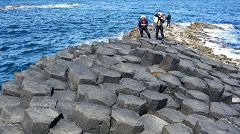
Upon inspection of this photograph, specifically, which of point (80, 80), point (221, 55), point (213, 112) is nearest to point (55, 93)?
point (80, 80)

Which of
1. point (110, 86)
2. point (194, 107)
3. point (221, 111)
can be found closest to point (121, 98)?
point (110, 86)

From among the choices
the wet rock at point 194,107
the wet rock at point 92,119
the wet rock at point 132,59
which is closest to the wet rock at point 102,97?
the wet rock at point 92,119

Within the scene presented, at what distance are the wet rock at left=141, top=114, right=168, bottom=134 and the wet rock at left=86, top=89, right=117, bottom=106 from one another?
3.35 ft

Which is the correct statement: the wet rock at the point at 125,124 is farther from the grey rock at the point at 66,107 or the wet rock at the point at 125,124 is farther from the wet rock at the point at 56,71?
the wet rock at the point at 56,71

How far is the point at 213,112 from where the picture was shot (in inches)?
369

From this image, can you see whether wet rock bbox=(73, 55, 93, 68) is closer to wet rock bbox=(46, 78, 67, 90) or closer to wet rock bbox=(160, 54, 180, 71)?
wet rock bbox=(46, 78, 67, 90)

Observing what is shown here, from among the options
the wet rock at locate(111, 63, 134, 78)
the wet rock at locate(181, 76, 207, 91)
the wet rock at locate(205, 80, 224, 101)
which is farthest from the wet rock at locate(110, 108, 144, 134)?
the wet rock at locate(205, 80, 224, 101)

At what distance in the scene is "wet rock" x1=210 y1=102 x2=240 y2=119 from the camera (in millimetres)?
9345

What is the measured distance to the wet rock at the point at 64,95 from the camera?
30.5 feet

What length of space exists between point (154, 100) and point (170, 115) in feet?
2.05

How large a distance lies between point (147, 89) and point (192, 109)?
4.97 ft

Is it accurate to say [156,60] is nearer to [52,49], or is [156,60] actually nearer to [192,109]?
[192,109]

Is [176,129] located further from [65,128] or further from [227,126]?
[65,128]

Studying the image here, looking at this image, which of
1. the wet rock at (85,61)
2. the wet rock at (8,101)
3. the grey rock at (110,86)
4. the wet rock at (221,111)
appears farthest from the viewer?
the wet rock at (85,61)
